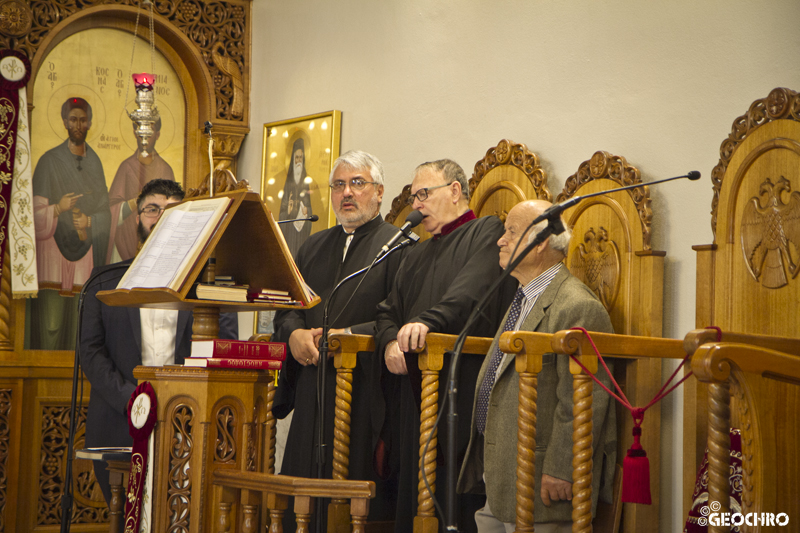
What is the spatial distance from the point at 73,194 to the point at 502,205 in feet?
10.2

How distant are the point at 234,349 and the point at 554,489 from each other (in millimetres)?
1160

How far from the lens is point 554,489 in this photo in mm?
2828

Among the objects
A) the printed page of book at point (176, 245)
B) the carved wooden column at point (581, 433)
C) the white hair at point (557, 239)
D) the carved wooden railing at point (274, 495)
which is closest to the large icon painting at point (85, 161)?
the printed page of book at point (176, 245)

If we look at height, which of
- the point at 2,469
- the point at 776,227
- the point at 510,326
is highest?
the point at 776,227

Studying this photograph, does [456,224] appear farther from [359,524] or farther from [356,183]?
[359,524]

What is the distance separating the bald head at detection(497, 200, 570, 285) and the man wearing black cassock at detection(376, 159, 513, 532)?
252 mm

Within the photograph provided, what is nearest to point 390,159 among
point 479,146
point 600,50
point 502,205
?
point 479,146

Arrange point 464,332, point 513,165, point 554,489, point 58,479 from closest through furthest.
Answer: point 464,332
point 554,489
point 513,165
point 58,479

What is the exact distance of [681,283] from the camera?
3.28 meters

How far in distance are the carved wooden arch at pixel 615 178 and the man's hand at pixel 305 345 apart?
1.24 m

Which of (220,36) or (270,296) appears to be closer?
(270,296)

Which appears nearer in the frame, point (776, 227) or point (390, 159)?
point (776, 227)

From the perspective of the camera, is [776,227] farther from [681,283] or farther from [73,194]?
[73,194]

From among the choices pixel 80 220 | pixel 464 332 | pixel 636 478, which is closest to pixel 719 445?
pixel 636 478
